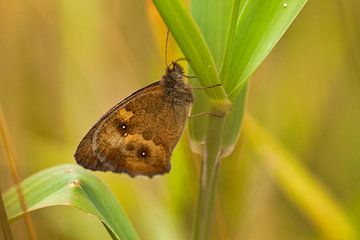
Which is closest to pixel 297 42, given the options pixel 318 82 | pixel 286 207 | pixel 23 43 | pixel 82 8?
pixel 318 82

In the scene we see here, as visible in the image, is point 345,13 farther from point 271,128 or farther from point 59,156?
point 59,156

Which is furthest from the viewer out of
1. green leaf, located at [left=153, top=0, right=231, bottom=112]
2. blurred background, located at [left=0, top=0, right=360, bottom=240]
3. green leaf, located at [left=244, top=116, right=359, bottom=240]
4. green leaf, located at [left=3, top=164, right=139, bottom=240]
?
blurred background, located at [left=0, top=0, right=360, bottom=240]

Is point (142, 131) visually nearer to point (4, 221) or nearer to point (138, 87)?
point (4, 221)

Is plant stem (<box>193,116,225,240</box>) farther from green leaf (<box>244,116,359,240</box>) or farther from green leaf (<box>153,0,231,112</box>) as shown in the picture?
green leaf (<box>244,116,359,240</box>)

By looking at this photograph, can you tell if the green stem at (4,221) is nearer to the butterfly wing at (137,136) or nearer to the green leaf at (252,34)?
the butterfly wing at (137,136)

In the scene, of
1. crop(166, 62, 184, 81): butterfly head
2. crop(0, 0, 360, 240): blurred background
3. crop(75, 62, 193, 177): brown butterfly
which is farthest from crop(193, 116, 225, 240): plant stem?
crop(0, 0, 360, 240): blurred background

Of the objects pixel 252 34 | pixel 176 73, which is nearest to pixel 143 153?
pixel 176 73

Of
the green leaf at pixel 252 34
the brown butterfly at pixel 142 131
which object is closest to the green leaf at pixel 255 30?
the green leaf at pixel 252 34
